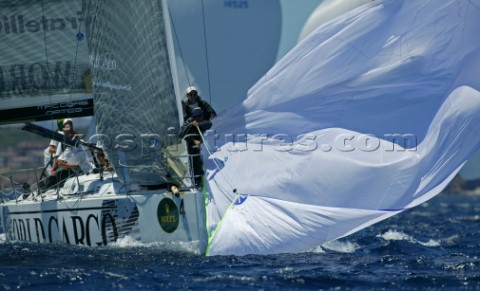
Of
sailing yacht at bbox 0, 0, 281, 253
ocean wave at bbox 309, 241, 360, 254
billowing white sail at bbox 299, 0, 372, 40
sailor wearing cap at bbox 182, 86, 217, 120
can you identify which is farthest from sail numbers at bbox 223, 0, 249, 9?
ocean wave at bbox 309, 241, 360, 254

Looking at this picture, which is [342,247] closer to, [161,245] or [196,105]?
[161,245]

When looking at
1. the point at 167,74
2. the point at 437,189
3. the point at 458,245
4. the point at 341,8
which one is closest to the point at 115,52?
the point at 167,74

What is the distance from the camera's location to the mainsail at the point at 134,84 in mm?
9367

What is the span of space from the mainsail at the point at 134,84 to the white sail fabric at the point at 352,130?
2.66ft

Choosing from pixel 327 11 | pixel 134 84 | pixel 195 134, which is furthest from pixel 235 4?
pixel 195 134

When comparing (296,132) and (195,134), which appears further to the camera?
(195,134)

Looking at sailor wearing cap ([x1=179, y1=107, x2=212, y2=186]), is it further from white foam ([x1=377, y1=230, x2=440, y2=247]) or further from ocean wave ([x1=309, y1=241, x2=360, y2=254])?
white foam ([x1=377, y1=230, x2=440, y2=247])

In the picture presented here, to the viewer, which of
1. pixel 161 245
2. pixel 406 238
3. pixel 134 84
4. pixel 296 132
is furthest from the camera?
pixel 406 238

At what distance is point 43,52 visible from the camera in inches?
422

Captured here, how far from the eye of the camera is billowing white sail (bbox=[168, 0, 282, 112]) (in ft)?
42.0

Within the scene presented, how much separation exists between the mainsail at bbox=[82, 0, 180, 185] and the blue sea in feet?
3.31

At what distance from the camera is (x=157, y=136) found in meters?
9.49

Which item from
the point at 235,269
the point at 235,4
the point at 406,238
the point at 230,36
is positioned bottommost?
the point at 406,238

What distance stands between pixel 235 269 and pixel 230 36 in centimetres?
577
